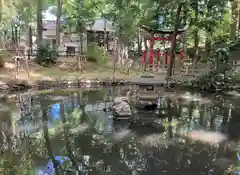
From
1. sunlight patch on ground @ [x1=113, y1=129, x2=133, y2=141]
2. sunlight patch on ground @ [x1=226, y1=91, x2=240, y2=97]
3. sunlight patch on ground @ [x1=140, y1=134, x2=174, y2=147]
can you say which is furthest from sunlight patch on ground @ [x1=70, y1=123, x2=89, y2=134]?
sunlight patch on ground @ [x1=226, y1=91, x2=240, y2=97]

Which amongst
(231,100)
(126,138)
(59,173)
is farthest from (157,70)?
(59,173)

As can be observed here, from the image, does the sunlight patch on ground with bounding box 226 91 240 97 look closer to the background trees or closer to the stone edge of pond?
the stone edge of pond

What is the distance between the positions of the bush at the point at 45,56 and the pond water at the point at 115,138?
5674 mm

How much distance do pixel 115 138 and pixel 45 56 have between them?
10.4m

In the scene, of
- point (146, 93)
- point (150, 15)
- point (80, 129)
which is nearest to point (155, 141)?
point (80, 129)

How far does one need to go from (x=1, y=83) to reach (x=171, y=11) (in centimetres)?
832

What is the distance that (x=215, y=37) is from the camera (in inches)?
637

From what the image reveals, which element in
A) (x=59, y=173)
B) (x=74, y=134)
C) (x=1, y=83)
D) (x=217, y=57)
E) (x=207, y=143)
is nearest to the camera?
(x=59, y=173)

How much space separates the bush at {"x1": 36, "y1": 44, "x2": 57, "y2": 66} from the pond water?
18.6ft

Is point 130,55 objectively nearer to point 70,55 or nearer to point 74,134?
point 70,55

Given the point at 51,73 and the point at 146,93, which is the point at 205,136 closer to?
the point at 146,93

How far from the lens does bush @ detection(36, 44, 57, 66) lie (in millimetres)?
16078

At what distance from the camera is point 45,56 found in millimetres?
16125

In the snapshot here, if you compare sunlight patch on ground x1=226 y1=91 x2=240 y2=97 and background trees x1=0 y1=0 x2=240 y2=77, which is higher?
background trees x1=0 y1=0 x2=240 y2=77
